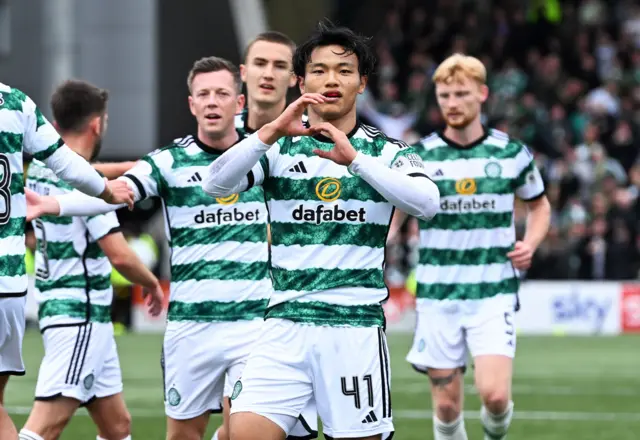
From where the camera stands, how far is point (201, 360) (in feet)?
24.0

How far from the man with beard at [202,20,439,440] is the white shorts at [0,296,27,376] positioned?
1.08 metres

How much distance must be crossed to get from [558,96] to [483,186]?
1794 centimetres

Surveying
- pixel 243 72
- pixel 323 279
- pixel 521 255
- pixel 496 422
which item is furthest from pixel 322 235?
pixel 496 422

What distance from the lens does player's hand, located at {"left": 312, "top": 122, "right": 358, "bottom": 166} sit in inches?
222

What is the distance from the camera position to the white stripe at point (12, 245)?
6266 millimetres

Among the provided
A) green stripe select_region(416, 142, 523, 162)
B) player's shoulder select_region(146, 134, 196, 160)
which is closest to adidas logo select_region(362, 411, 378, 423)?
player's shoulder select_region(146, 134, 196, 160)

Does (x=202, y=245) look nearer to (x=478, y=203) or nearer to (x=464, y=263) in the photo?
(x=464, y=263)

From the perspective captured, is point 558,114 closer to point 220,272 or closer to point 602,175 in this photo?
point 602,175

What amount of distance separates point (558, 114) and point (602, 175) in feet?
6.26

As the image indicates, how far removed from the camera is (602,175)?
23953mm

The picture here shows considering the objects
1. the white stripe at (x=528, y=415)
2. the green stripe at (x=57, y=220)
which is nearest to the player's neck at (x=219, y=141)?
the green stripe at (x=57, y=220)

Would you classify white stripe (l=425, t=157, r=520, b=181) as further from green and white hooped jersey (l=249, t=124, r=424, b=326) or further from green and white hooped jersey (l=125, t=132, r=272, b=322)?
green and white hooped jersey (l=249, t=124, r=424, b=326)

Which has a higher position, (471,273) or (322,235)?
(322,235)

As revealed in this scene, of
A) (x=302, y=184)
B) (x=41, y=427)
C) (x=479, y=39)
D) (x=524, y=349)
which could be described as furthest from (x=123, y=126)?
(x=302, y=184)
